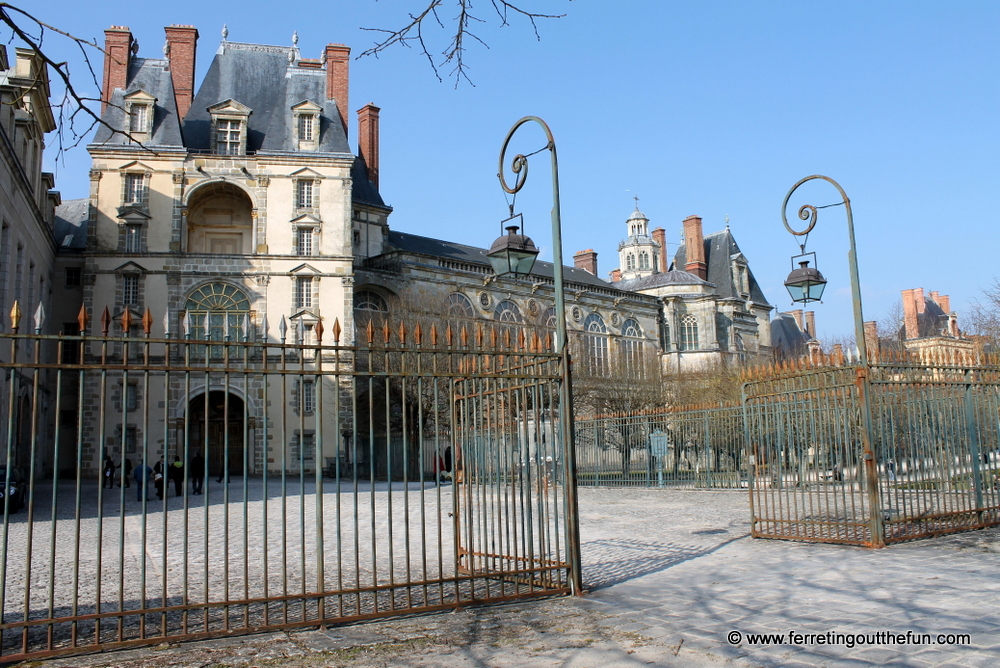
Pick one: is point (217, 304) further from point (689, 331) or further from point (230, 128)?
point (689, 331)

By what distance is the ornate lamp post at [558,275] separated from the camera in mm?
6684

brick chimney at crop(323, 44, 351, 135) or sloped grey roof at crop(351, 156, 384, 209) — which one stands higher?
brick chimney at crop(323, 44, 351, 135)

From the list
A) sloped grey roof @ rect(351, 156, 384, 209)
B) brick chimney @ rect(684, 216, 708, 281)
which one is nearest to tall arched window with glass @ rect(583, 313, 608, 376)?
brick chimney @ rect(684, 216, 708, 281)

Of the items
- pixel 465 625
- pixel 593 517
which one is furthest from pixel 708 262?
pixel 465 625

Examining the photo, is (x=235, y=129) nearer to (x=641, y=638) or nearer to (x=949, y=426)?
(x=949, y=426)

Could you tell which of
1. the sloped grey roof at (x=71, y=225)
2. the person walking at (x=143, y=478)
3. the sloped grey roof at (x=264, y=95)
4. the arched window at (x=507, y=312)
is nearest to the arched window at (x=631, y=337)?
the arched window at (x=507, y=312)

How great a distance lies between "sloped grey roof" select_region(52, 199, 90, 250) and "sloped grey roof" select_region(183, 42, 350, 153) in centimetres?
648

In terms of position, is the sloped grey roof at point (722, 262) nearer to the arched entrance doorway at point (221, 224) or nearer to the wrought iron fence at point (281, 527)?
the arched entrance doorway at point (221, 224)

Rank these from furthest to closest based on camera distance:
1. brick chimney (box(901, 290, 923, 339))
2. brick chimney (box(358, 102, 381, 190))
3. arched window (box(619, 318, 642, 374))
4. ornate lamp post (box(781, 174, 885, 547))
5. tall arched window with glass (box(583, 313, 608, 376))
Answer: brick chimney (box(901, 290, 923, 339)) < arched window (box(619, 318, 642, 374)) < tall arched window with glass (box(583, 313, 608, 376)) < brick chimney (box(358, 102, 381, 190)) < ornate lamp post (box(781, 174, 885, 547))

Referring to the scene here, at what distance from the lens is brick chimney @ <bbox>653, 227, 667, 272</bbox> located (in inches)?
2421

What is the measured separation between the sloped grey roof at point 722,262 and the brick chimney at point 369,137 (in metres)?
27.0

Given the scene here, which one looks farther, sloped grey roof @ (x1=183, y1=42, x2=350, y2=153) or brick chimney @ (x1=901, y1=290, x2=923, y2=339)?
brick chimney @ (x1=901, y1=290, x2=923, y2=339)

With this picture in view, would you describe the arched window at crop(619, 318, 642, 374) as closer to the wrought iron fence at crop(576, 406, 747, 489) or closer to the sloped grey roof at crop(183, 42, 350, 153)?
the sloped grey roof at crop(183, 42, 350, 153)

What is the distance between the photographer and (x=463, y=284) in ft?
129
